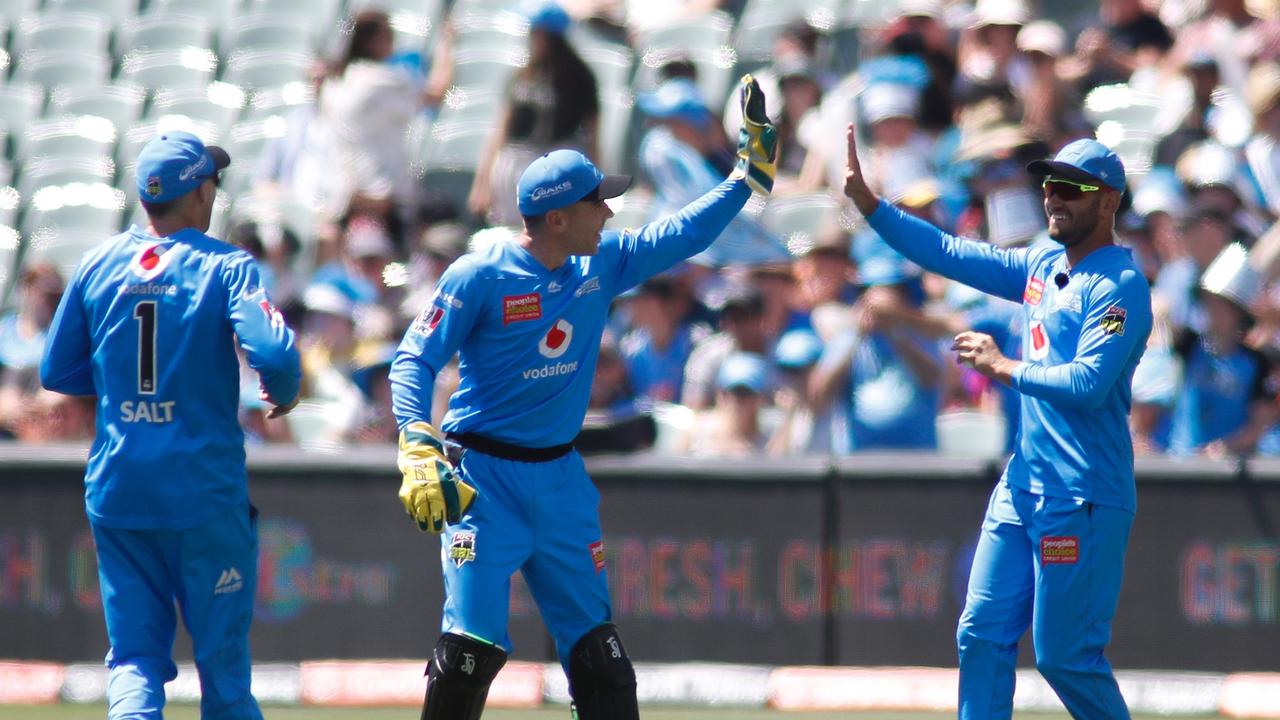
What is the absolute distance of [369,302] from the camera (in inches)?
481

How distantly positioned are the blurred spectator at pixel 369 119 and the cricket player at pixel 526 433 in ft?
21.4

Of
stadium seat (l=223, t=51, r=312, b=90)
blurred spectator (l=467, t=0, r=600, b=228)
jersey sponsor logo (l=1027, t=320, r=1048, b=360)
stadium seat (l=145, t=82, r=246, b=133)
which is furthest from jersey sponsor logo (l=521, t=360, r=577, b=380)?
stadium seat (l=223, t=51, r=312, b=90)

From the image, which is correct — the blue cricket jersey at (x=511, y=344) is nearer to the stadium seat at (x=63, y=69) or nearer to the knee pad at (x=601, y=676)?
the knee pad at (x=601, y=676)

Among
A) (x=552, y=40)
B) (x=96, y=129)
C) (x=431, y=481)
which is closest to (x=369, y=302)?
(x=552, y=40)

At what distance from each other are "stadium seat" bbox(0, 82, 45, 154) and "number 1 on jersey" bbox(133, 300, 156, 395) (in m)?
10.4

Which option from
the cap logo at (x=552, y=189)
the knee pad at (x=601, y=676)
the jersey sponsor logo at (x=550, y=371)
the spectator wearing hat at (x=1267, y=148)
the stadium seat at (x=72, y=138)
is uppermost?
the stadium seat at (x=72, y=138)

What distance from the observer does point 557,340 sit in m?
6.83

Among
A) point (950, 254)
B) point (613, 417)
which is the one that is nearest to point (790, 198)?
point (613, 417)

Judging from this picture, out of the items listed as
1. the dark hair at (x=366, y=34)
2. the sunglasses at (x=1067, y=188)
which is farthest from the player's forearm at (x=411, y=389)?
the dark hair at (x=366, y=34)

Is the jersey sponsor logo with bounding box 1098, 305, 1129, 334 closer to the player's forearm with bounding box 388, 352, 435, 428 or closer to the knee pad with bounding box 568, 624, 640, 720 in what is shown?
the knee pad with bounding box 568, 624, 640, 720

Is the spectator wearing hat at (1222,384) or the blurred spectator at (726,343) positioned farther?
the blurred spectator at (726,343)

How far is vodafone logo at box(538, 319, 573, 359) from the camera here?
22.3 feet

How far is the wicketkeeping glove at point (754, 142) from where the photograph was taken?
23.4 ft

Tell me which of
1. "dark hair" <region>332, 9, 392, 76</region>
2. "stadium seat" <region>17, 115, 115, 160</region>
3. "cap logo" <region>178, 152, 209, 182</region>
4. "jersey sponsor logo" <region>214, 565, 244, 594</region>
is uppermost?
"dark hair" <region>332, 9, 392, 76</region>
